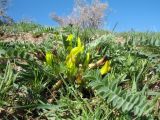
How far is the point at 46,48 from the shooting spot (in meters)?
3.09

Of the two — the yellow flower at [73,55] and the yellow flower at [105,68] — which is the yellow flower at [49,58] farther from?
the yellow flower at [105,68]

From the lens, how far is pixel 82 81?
98.5 inches

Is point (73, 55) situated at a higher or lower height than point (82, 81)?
higher

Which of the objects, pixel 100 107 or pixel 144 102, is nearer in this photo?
pixel 144 102

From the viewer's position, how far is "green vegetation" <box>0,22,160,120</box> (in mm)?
2012

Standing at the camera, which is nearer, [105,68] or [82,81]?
[82,81]

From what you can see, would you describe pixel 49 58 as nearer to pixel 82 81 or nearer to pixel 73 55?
pixel 73 55

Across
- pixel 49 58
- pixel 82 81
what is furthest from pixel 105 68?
pixel 49 58

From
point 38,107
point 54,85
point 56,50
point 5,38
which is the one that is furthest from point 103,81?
point 5,38

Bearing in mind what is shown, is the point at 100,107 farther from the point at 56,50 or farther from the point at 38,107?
the point at 56,50

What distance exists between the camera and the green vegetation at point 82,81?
2.01m

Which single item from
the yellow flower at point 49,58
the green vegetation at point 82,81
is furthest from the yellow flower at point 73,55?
the yellow flower at point 49,58

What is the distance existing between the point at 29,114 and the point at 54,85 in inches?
12.6

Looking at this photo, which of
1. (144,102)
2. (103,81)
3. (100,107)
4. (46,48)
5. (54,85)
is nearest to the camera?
(144,102)
